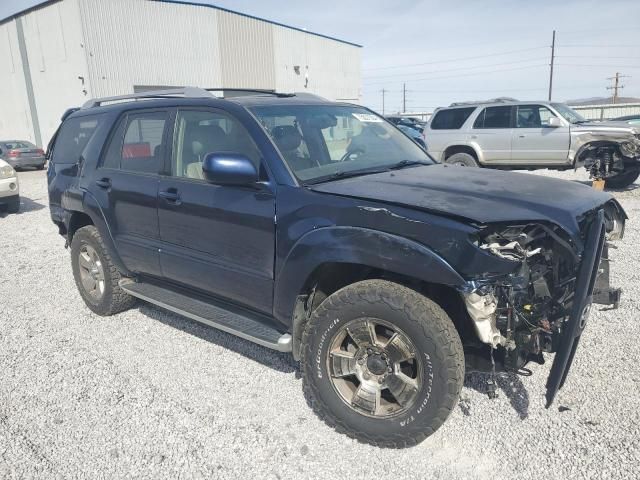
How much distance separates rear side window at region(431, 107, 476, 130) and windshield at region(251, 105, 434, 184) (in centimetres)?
894

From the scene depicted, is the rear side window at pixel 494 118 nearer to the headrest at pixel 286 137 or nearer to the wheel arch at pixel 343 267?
the headrest at pixel 286 137

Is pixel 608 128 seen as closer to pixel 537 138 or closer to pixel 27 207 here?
pixel 537 138

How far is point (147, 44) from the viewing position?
26.9 metres

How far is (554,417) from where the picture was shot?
9.66 ft

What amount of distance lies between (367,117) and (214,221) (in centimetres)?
159

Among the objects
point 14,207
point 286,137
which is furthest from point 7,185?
point 286,137

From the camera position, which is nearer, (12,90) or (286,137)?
(286,137)

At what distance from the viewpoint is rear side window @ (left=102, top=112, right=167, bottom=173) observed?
386cm

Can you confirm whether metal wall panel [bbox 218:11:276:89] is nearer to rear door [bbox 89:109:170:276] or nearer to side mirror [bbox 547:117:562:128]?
side mirror [bbox 547:117:562:128]

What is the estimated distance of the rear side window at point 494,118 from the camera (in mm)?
12062

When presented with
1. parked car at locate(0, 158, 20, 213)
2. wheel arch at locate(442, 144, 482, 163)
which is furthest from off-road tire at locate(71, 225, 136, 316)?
wheel arch at locate(442, 144, 482, 163)

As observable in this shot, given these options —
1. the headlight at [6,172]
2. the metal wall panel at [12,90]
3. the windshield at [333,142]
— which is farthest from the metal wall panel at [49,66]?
the windshield at [333,142]

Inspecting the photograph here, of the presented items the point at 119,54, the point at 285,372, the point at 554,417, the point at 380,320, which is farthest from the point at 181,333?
the point at 119,54

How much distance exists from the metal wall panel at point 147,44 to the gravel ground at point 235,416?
24484mm
